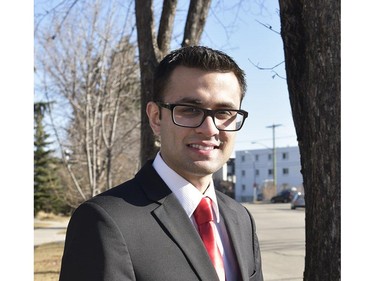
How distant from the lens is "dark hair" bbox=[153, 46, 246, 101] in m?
1.76

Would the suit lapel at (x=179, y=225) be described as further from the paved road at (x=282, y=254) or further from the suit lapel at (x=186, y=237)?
the paved road at (x=282, y=254)

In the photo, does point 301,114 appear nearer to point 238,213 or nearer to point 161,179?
point 238,213

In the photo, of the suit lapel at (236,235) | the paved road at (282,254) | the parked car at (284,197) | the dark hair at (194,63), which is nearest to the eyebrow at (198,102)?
the dark hair at (194,63)

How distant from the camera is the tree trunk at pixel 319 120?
2771 mm

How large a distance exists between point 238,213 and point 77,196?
1284 centimetres

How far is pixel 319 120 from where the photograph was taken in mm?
2846

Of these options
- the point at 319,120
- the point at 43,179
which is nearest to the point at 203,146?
the point at 319,120

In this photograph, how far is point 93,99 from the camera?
41.8 ft

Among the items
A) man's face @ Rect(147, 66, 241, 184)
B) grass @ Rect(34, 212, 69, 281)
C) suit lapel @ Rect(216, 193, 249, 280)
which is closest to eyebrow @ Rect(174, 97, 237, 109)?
man's face @ Rect(147, 66, 241, 184)

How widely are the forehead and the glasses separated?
2 centimetres

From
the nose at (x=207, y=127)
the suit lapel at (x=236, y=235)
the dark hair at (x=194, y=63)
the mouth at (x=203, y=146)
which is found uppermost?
the dark hair at (x=194, y=63)

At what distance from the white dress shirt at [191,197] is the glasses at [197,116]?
0.20 m

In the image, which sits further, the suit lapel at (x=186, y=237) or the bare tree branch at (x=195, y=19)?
the bare tree branch at (x=195, y=19)

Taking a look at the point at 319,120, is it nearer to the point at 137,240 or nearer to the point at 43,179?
the point at 137,240
